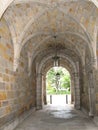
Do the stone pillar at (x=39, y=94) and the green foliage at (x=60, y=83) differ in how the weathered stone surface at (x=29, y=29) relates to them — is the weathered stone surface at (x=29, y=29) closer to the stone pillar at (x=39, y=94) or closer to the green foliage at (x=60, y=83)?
the stone pillar at (x=39, y=94)

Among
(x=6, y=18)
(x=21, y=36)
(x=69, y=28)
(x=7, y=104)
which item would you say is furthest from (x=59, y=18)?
(x=7, y=104)

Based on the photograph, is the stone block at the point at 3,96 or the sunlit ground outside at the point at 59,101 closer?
the stone block at the point at 3,96

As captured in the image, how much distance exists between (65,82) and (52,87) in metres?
2.26

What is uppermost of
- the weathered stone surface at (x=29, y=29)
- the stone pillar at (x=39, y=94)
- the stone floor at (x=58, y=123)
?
the weathered stone surface at (x=29, y=29)

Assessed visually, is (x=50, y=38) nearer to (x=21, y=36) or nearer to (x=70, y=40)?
(x=70, y=40)

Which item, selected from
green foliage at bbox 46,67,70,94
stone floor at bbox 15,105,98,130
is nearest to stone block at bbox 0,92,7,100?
stone floor at bbox 15,105,98,130

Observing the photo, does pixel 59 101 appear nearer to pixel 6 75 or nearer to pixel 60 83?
pixel 60 83

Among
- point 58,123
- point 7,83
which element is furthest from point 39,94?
point 7,83

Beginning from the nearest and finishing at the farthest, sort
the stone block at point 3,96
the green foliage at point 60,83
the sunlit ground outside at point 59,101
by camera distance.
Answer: the stone block at point 3,96 < the sunlit ground outside at point 59,101 < the green foliage at point 60,83

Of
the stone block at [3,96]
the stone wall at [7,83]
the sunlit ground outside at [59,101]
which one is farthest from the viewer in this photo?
the sunlit ground outside at [59,101]

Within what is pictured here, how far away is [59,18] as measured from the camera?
277 inches

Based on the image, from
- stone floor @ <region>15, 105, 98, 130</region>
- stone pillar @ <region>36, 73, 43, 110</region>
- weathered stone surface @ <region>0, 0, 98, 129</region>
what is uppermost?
weathered stone surface @ <region>0, 0, 98, 129</region>

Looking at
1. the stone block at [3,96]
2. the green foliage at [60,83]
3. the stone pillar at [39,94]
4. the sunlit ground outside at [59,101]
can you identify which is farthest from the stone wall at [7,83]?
the green foliage at [60,83]

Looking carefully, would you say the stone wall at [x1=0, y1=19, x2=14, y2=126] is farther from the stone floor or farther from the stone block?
the stone floor
